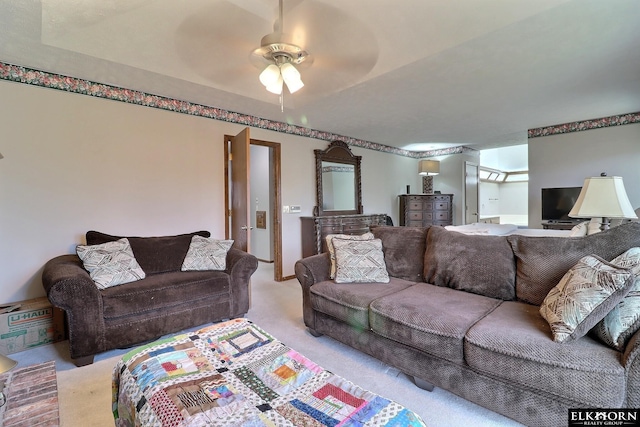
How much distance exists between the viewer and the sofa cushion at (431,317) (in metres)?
1.75

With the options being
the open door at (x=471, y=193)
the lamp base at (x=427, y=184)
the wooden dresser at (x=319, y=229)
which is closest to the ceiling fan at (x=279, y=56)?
the wooden dresser at (x=319, y=229)

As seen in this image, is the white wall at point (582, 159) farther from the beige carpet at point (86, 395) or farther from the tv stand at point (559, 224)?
the beige carpet at point (86, 395)

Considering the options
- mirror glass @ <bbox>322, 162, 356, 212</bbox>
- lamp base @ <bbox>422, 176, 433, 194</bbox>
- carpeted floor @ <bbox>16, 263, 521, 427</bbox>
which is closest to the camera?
carpeted floor @ <bbox>16, 263, 521, 427</bbox>

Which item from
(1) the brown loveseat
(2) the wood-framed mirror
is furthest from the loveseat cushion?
(2) the wood-framed mirror

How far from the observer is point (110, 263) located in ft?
8.68

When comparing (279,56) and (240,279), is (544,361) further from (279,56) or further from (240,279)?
(240,279)

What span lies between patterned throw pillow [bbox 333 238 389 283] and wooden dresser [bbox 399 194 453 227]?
422cm

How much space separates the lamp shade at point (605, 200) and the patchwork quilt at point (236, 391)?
2181 millimetres

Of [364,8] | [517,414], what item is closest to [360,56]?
[364,8]

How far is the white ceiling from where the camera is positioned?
6.36 ft

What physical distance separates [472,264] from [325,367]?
4.52ft

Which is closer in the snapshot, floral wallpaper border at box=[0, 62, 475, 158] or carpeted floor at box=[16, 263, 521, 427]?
carpeted floor at box=[16, 263, 521, 427]

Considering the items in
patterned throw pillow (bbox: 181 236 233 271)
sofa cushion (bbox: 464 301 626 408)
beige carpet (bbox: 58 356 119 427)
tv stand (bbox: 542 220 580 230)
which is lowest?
beige carpet (bbox: 58 356 119 427)

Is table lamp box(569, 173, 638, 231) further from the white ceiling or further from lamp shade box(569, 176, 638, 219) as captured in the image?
the white ceiling
